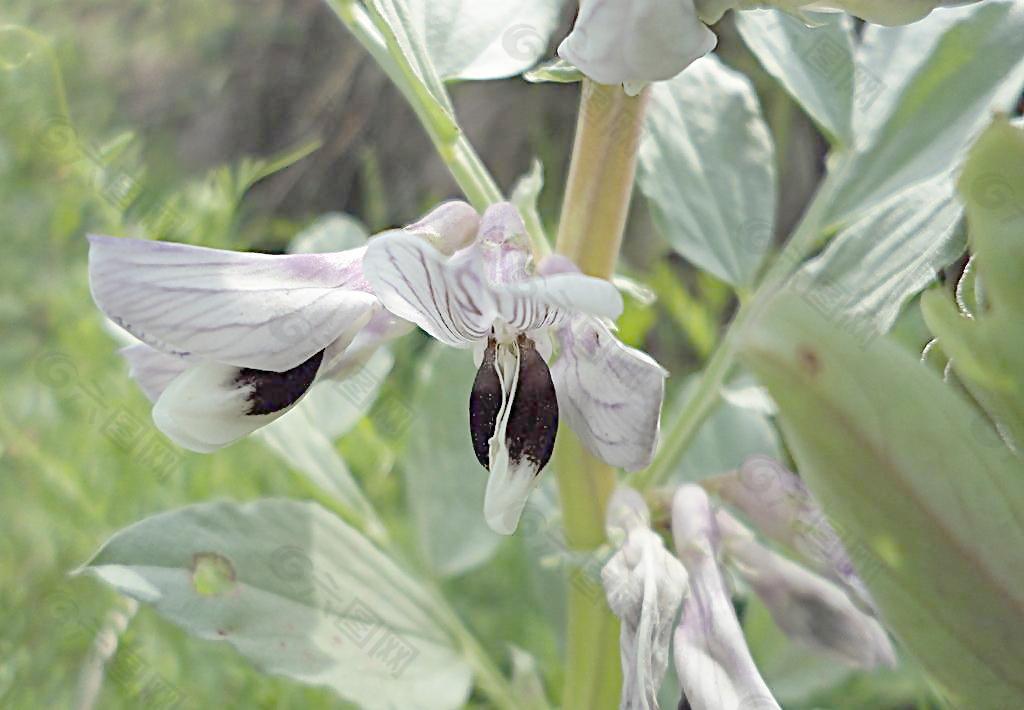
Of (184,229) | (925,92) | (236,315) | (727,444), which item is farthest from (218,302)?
(184,229)

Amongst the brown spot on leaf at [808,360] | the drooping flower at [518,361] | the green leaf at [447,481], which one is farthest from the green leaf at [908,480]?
the green leaf at [447,481]

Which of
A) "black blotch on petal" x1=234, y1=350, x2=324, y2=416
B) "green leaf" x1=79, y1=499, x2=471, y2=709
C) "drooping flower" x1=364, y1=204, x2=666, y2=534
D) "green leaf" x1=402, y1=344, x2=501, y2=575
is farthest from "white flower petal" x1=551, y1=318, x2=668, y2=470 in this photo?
"green leaf" x1=402, y1=344, x2=501, y2=575

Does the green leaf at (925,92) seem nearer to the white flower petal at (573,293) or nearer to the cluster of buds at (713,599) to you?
the cluster of buds at (713,599)

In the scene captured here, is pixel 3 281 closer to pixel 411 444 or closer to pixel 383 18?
pixel 411 444

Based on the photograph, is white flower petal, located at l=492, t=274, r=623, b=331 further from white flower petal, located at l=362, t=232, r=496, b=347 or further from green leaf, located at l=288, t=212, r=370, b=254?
green leaf, located at l=288, t=212, r=370, b=254

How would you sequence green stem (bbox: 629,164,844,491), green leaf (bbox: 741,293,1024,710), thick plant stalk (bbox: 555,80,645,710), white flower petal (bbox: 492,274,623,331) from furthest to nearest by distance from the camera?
1. green stem (bbox: 629,164,844,491)
2. thick plant stalk (bbox: 555,80,645,710)
3. white flower petal (bbox: 492,274,623,331)
4. green leaf (bbox: 741,293,1024,710)

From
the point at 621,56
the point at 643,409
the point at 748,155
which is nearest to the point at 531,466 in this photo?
the point at 643,409
